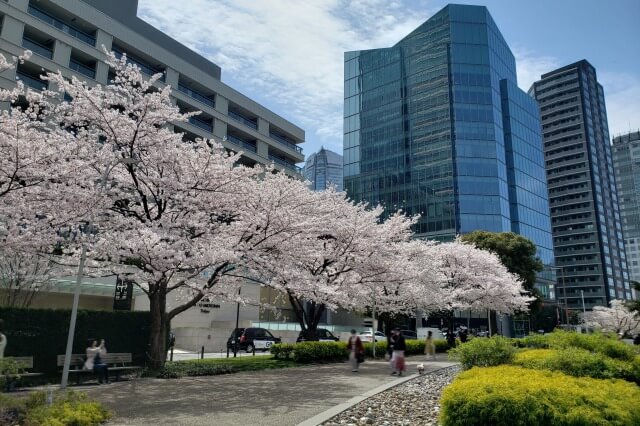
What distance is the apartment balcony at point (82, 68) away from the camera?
39.5m

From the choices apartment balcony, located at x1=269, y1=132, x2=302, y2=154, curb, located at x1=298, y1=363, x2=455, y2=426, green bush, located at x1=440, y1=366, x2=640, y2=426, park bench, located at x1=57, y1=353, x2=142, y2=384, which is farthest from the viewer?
apartment balcony, located at x1=269, y1=132, x2=302, y2=154

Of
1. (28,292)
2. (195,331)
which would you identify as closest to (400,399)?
(28,292)

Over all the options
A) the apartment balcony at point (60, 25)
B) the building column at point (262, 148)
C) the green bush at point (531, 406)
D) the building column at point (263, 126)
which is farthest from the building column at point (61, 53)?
the green bush at point (531, 406)

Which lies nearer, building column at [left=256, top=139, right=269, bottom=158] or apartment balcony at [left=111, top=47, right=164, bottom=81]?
apartment balcony at [left=111, top=47, right=164, bottom=81]

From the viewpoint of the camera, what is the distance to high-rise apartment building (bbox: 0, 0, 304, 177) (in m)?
36.4

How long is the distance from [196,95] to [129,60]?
786cm

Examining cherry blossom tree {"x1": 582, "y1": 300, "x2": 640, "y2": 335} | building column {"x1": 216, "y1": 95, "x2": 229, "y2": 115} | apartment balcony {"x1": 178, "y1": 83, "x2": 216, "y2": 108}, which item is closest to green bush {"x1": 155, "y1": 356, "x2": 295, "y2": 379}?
apartment balcony {"x1": 178, "y1": 83, "x2": 216, "y2": 108}

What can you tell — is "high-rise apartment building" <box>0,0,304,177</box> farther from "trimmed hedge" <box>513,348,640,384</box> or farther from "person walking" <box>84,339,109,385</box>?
"trimmed hedge" <box>513,348,640,384</box>

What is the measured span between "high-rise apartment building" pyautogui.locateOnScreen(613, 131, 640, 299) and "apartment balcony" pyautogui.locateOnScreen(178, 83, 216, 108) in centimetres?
18621

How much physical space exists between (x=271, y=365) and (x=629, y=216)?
209 meters

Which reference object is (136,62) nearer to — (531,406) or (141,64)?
(141,64)

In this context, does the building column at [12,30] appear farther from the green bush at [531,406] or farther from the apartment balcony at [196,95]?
the green bush at [531,406]

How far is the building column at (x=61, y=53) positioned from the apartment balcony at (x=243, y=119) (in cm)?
1925

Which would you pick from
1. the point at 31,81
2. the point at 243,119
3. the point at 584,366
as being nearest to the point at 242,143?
the point at 243,119
